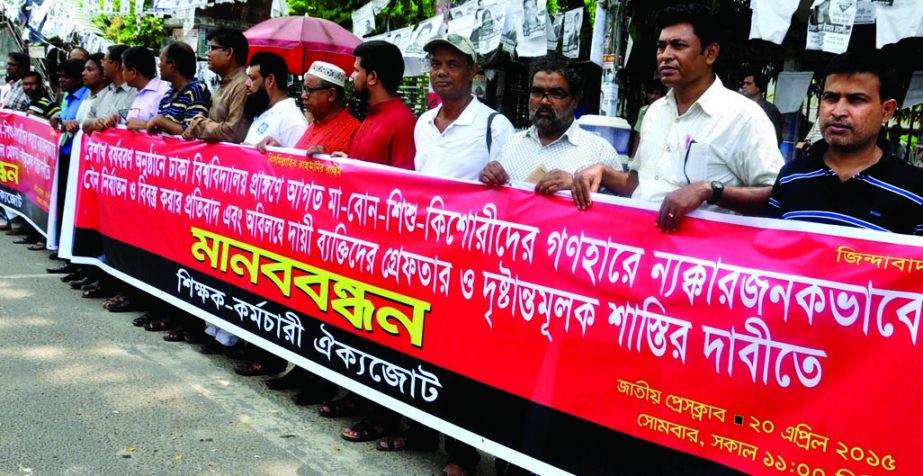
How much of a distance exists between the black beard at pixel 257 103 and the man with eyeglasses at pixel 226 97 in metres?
0.04

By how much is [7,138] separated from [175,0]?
4013mm

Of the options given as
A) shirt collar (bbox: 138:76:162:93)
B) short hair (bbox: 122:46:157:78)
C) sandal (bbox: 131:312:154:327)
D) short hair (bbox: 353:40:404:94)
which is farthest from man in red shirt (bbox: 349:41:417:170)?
short hair (bbox: 122:46:157:78)

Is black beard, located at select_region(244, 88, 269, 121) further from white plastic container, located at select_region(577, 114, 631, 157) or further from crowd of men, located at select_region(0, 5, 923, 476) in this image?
white plastic container, located at select_region(577, 114, 631, 157)

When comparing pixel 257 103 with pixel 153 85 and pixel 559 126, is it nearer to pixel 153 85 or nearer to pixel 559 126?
pixel 153 85

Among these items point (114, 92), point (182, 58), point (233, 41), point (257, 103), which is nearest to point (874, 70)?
point (257, 103)

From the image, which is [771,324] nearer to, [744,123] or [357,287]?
[744,123]

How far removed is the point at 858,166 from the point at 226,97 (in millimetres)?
4192

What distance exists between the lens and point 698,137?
327 centimetres

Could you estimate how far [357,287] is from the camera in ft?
13.8

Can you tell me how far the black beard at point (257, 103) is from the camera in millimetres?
5555

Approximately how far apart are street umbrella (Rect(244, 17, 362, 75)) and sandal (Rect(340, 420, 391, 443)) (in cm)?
717

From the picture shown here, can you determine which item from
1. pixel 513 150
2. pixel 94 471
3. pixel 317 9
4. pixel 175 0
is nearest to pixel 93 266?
pixel 94 471

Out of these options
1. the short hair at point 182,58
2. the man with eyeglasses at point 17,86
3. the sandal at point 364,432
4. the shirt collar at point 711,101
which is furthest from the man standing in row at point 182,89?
the man with eyeglasses at point 17,86

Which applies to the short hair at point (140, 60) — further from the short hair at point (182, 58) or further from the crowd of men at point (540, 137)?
the short hair at point (182, 58)
